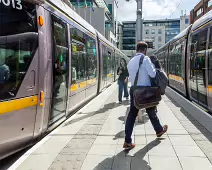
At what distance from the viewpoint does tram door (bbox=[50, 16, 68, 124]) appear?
5.50m

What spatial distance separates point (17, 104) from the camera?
4180mm

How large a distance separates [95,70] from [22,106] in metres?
7.54

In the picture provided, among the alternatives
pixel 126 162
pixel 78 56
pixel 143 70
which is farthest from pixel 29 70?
pixel 78 56

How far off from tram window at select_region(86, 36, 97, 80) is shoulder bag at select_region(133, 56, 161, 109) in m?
5.53

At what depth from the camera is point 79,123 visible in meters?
6.53

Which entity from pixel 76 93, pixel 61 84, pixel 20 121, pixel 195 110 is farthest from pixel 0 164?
pixel 195 110

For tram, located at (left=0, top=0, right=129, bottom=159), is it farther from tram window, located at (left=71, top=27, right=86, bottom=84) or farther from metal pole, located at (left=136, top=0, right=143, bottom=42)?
metal pole, located at (left=136, top=0, right=143, bottom=42)

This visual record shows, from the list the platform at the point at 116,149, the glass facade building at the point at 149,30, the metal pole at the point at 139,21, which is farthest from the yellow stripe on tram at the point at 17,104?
the glass facade building at the point at 149,30

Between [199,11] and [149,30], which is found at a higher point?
[149,30]

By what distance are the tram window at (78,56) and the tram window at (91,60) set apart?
2.87 feet

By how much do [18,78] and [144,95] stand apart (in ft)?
6.80

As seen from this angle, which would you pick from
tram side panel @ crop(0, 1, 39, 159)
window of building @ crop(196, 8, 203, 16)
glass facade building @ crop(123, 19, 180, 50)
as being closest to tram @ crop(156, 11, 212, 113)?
tram side panel @ crop(0, 1, 39, 159)

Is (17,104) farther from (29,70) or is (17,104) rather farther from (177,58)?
(177,58)

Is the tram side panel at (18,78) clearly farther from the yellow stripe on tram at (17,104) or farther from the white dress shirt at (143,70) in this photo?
the white dress shirt at (143,70)
